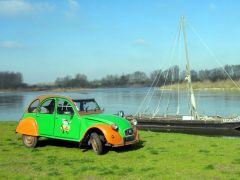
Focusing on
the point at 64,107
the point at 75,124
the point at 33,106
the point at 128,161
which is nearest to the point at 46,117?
the point at 64,107

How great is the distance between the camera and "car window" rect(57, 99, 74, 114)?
39.6 ft

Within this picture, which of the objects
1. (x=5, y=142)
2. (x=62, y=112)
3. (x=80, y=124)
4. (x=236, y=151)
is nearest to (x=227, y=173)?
(x=236, y=151)

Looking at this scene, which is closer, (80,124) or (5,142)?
(80,124)

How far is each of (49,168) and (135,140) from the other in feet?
10.3

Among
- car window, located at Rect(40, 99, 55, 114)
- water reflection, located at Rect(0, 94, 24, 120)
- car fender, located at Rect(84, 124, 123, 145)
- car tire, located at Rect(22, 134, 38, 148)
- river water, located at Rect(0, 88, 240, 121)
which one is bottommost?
water reflection, located at Rect(0, 94, 24, 120)

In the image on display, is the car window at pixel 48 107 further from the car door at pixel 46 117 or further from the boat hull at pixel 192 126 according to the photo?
the boat hull at pixel 192 126

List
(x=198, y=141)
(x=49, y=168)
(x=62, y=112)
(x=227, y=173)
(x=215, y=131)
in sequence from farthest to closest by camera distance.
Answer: (x=215, y=131) → (x=198, y=141) → (x=62, y=112) → (x=49, y=168) → (x=227, y=173)

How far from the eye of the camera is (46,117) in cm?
1244

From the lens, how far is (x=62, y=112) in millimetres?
12219

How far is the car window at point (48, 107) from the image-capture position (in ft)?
41.2

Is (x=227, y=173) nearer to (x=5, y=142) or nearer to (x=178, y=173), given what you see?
(x=178, y=173)

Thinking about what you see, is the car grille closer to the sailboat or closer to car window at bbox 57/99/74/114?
car window at bbox 57/99/74/114

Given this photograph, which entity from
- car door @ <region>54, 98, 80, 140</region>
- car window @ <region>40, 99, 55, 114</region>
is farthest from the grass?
car window @ <region>40, 99, 55, 114</region>

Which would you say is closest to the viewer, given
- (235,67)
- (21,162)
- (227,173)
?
(227,173)
